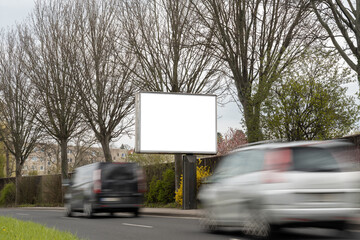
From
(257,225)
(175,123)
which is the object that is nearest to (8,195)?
(175,123)

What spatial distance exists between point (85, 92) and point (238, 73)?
39.7 ft

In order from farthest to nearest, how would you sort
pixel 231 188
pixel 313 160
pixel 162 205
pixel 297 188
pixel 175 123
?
pixel 162 205 < pixel 175 123 < pixel 231 188 < pixel 313 160 < pixel 297 188

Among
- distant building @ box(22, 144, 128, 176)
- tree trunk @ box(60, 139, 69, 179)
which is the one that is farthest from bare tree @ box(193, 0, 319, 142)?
distant building @ box(22, 144, 128, 176)

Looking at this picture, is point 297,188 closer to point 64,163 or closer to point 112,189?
point 112,189

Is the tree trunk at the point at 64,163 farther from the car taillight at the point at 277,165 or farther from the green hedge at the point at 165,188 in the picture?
the car taillight at the point at 277,165

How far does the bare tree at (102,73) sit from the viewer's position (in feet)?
96.5

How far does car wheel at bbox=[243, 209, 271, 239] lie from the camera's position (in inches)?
366

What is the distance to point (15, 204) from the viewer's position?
4375 centimetres

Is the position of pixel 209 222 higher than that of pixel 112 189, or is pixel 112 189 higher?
pixel 112 189

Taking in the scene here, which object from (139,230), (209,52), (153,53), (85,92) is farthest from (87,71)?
(139,230)

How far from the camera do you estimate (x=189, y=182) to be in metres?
22.0

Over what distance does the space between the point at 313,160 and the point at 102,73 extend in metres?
21.9

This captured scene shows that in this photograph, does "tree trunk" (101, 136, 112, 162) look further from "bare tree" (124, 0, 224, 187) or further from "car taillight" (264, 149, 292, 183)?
"car taillight" (264, 149, 292, 183)

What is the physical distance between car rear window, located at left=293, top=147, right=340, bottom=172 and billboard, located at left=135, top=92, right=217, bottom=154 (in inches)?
532
